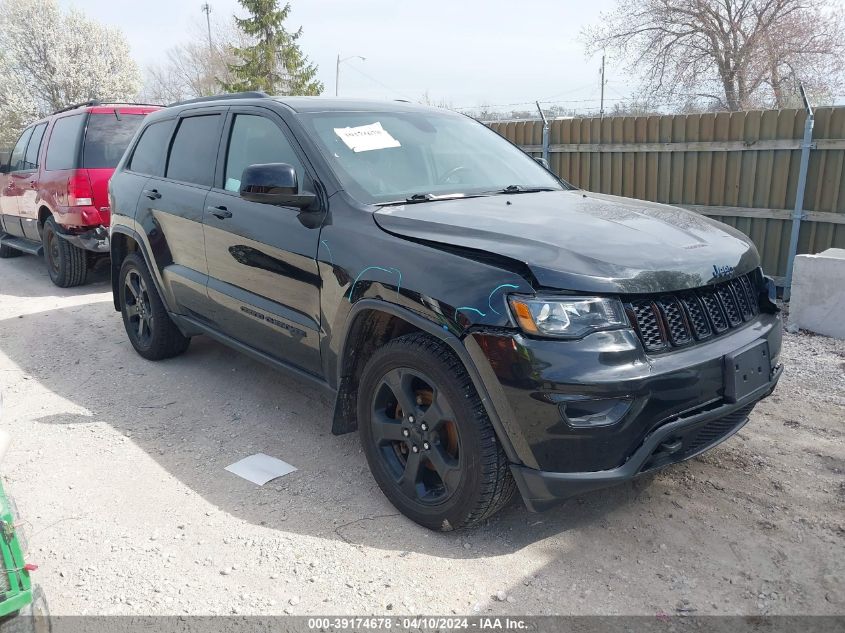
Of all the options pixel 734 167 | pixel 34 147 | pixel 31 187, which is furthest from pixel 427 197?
pixel 34 147

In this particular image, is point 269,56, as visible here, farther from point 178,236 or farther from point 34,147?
point 178,236

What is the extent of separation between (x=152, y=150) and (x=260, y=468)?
2774 mm

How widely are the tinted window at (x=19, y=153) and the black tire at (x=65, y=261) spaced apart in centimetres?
159

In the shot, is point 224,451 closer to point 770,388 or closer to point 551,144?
point 770,388

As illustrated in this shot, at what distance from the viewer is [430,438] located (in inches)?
115

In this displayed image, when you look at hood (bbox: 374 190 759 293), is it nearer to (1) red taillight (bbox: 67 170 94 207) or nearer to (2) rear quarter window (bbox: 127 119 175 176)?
(2) rear quarter window (bbox: 127 119 175 176)

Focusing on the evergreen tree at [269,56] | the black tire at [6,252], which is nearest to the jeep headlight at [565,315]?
the black tire at [6,252]

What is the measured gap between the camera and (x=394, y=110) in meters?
4.13

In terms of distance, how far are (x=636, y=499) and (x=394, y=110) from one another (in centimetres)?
254

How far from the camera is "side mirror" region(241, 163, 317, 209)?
3250mm

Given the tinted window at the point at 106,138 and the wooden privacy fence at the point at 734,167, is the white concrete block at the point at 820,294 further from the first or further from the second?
the tinted window at the point at 106,138

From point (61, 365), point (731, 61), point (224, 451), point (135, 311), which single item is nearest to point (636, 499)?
point (224, 451)

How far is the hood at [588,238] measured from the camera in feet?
8.56

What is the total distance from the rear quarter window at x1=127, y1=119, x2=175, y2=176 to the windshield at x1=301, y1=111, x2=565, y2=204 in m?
1.81
